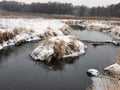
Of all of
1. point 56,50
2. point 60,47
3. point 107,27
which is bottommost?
point 107,27

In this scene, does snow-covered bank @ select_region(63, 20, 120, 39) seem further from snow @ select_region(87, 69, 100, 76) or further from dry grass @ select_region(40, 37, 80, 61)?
snow @ select_region(87, 69, 100, 76)

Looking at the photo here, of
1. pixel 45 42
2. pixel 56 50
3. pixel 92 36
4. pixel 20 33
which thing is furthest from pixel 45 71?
pixel 92 36

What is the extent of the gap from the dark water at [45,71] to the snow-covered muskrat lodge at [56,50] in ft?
3.38

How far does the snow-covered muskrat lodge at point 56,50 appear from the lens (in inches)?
885

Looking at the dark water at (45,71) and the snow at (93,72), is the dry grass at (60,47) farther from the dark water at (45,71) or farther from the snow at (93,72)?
the snow at (93,72)

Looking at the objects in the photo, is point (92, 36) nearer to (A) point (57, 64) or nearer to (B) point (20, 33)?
(B) point (20, 33)

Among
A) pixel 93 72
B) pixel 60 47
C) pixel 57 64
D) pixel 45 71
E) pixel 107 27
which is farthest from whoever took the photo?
pixel 107 27

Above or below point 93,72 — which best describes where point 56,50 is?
above

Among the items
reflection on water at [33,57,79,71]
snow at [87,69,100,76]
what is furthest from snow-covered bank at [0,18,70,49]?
snow at [87,69,100,76]

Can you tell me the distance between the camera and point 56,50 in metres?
23.3

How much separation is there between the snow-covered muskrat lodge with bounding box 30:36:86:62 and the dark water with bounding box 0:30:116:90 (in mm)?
1029

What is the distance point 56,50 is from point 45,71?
16.0 feet

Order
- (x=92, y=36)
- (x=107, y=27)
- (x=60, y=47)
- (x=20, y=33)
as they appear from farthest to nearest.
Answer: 1. (x=107, y=27)
2. (x=92, y=36)
3. (x=20, y=33)
4. (x=60, y=47)

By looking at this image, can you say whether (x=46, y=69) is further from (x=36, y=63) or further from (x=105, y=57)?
(x=105, y=57)
